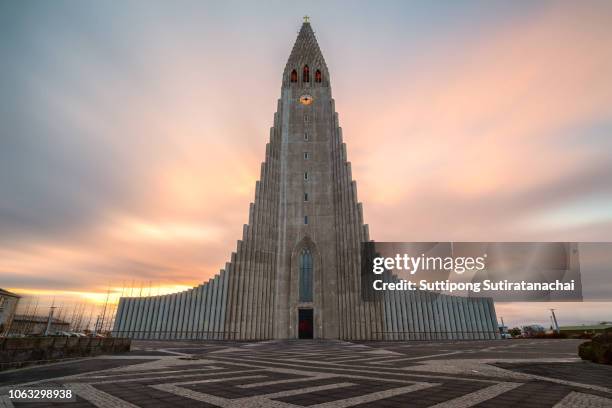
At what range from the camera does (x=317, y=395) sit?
6941mm

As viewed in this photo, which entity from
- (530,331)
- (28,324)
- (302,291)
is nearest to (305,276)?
(302,291)

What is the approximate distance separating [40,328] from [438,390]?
110 meters

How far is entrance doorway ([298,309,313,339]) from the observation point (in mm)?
41906

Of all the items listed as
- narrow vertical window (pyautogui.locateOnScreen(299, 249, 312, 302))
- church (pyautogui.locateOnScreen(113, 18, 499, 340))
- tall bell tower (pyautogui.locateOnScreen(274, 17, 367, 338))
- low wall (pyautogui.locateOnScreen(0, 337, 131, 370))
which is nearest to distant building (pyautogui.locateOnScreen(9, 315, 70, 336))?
church (pyautogui.locateOnScreen(113, 18, 499, 340))

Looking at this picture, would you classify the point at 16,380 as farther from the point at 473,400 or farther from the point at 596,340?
the point at 596,340

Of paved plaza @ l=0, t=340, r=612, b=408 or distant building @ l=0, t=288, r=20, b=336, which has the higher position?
distant building @ l=0, t=288, r=20, b=336

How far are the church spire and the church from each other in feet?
41.3

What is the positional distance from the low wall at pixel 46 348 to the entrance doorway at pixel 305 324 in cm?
2710

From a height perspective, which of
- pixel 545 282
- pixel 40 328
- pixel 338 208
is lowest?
pixel 40 328

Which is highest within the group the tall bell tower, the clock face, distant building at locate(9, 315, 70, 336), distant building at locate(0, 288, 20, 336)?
the clock face

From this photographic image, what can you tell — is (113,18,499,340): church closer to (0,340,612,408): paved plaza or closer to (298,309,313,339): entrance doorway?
(298,309,313,339): entrance doorway

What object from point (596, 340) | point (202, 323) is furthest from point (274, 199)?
point (596, 340)

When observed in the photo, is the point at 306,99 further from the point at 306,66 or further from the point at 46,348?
the point at 46,348

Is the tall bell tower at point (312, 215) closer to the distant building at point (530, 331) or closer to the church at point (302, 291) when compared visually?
the church at point (302, 291)
